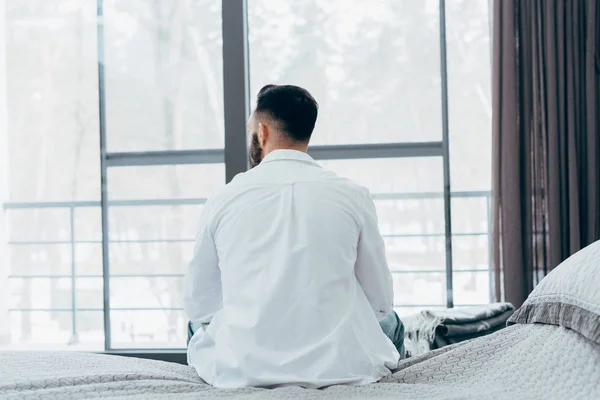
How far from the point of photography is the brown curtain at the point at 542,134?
303 cm

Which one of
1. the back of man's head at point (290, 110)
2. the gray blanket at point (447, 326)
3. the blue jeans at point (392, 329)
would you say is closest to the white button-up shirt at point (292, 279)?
the back of man's head at point (290, 110)

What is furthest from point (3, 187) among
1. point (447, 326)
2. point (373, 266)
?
point (373, 266)

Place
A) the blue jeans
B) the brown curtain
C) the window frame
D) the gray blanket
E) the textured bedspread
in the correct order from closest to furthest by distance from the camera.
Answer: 1. the textured bedspread
2. the blue jeans
3. the gray blanket
4. the brown curtain
5. the window frame

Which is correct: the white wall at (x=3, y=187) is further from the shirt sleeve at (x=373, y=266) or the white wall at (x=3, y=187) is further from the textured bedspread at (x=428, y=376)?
the shirt sleeve at (x=373, y=266)

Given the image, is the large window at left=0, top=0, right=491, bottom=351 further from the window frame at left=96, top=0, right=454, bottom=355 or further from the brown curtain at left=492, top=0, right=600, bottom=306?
the brown curtain at left=492, top=0, right=600, bottom=306

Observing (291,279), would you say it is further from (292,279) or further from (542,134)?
(542,134)

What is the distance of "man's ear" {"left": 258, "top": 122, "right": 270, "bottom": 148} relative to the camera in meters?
1.69

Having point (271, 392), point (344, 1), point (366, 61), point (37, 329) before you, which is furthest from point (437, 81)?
point (37, 329)

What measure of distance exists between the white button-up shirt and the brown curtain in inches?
66.0

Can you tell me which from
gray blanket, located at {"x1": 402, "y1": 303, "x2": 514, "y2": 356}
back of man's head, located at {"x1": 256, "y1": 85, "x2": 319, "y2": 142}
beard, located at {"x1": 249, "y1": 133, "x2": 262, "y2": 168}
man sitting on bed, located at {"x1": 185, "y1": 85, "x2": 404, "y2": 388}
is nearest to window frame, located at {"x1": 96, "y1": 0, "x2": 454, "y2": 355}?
gray blanket, located at {"x1": 402, "y1": 303, "x2": 514, "y2": 356}

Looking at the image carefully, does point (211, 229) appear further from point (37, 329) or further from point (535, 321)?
point (37, 329)

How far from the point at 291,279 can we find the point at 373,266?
25 centimetres

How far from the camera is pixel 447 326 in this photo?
248 centimetres

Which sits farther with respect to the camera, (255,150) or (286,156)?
(255,150)
